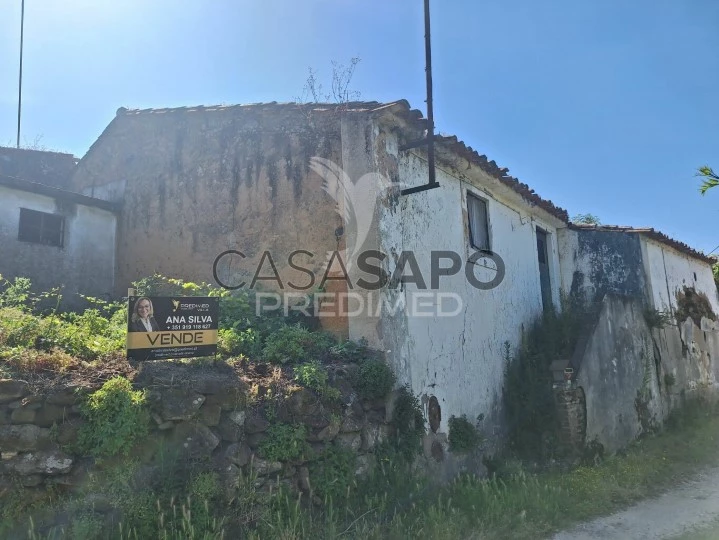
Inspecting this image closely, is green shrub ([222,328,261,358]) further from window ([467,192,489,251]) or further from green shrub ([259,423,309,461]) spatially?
window ([467,192,489,251])

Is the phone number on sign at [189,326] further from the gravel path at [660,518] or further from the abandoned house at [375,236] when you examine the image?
the gravel path at [660,518]

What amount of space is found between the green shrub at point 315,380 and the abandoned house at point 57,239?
5165mm

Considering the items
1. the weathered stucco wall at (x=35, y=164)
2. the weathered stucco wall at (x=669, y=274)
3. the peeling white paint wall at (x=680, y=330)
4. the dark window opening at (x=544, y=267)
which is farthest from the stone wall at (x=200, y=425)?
the weathered stucco wall at (x=35, y=164)

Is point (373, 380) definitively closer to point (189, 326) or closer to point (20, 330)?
point (189, 326)

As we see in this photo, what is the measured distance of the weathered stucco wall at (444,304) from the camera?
7.15 metres

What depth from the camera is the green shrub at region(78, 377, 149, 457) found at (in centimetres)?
418

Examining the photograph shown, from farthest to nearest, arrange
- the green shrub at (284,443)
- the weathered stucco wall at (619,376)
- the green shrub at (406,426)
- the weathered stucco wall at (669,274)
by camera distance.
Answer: the weathered stucco wall at (669,274) < the weathered stucco wall at (619,376) < the green shrub at (406,426) < the green shrub at (284,443)

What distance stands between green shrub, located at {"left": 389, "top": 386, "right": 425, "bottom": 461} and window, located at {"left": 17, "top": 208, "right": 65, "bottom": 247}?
645 cm

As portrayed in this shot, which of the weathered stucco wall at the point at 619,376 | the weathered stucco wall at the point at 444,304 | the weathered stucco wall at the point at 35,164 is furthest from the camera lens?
the weathered stucco wall at the point at 35,164

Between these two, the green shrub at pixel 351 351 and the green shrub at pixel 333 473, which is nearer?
the green shrub at pixel 333 473

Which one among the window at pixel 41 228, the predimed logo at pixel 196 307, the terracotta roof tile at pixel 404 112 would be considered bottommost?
the predimed logo at pixel 196 307

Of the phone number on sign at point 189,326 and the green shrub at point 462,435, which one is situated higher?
the phone number on sign at point 189,326

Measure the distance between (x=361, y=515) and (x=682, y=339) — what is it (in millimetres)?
11683

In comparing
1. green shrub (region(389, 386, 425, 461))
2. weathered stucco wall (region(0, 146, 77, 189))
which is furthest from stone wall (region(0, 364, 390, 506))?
weathered stucco wall (region(0, 146, 77, 189))
